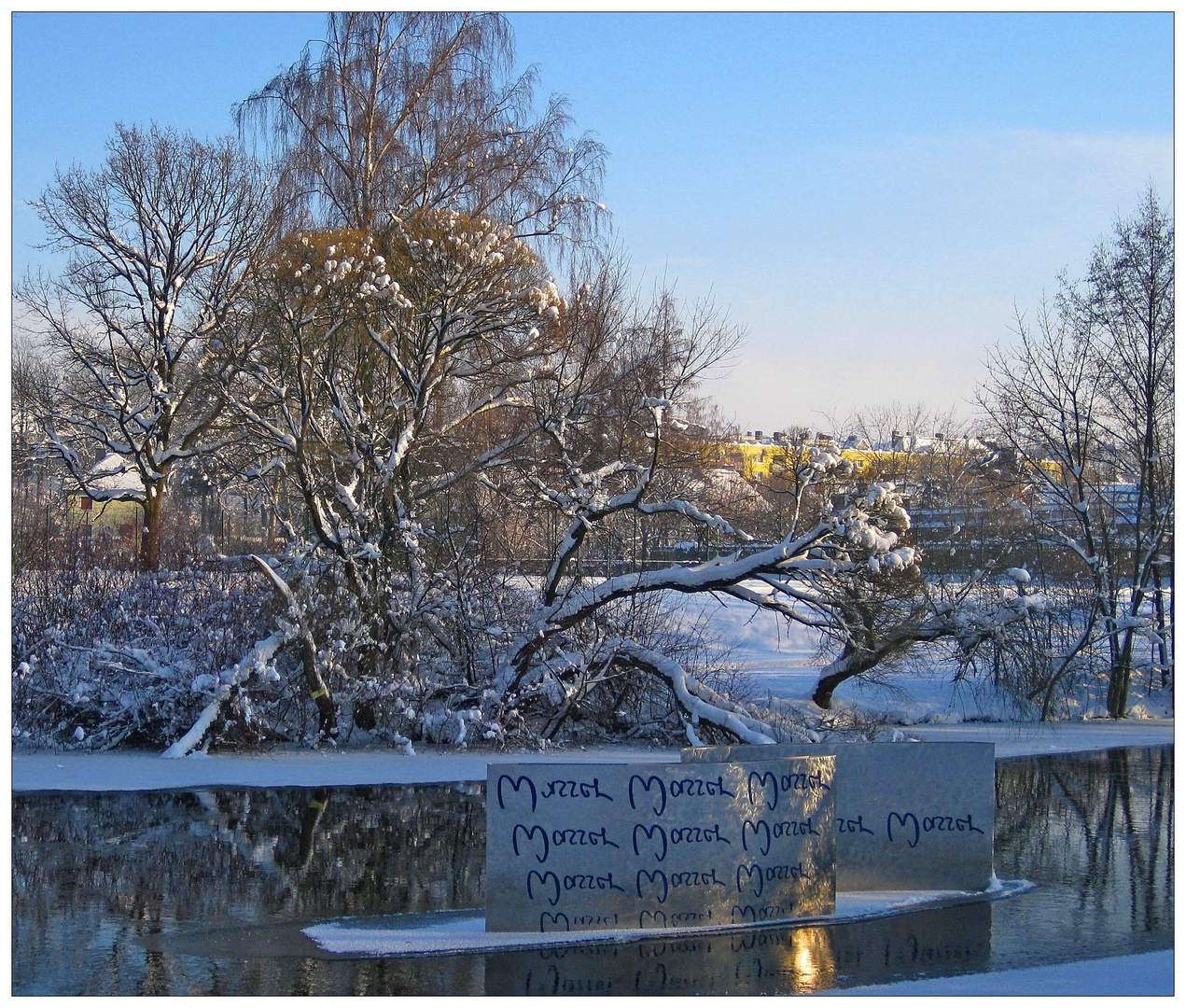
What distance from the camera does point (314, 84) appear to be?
21.5 metres

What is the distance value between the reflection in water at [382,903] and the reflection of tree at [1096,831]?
3cm

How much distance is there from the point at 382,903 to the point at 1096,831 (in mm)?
6128

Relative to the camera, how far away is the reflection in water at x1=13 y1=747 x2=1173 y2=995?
6.20m

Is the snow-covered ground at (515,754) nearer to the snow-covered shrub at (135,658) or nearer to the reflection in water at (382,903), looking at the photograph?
the snow-covered shrub at (135,658)

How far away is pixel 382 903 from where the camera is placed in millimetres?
7789

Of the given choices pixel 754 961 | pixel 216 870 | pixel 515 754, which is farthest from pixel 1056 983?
pixel 515 754

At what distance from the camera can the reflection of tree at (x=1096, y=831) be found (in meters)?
7.91

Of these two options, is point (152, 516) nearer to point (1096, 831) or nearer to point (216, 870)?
point (216, 870)

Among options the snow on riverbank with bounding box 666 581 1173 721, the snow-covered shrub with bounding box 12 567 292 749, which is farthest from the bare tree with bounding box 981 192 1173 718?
the snow-covered shrub with bounding box 12 567 292 749

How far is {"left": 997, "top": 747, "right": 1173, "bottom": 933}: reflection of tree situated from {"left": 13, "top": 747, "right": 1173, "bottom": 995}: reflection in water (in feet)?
0.10

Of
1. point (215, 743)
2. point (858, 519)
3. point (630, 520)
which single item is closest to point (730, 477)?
point (630, 520)

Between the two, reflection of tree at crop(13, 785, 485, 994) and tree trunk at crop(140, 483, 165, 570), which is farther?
tree trunk at crop(140, 483, 165, 570)

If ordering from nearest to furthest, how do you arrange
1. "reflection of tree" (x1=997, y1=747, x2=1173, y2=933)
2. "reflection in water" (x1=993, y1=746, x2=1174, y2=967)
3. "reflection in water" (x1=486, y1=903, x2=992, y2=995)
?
"reflection in water" (x1=486, y1=903, x2=992, y2=995) → "reflection in water" (x1=993, y1=746, x2=1174, y2=967) → "reflection of tree" (x1=997, y1=747, x2=1173, y2=933)

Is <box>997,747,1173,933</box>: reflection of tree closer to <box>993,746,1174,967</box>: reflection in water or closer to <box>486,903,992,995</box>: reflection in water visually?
<box>993,746,1174,967</box>: reflection in water
